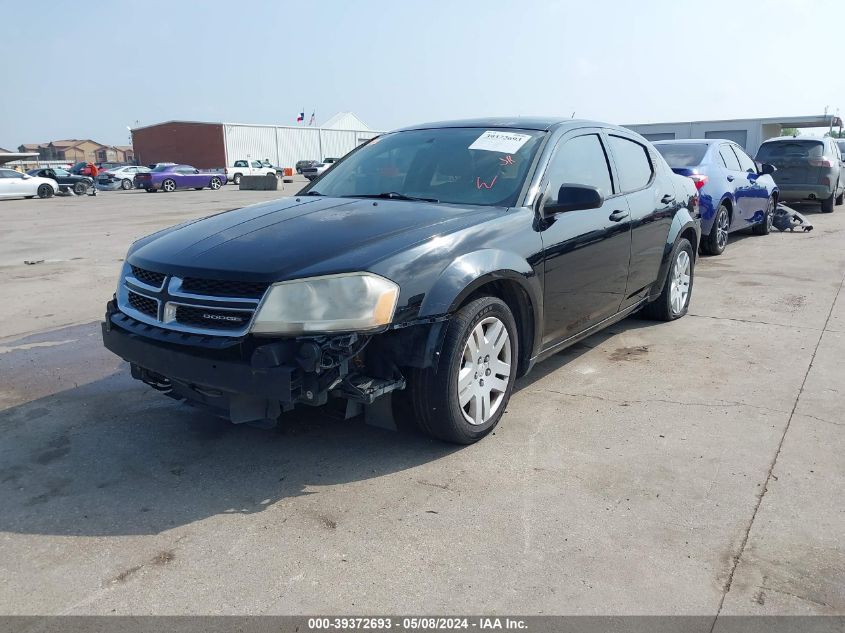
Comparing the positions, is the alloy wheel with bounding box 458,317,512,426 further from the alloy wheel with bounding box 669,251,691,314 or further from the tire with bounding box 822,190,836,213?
the tire with bounding box 822,190,836,213

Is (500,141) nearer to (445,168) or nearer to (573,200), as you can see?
(445,168)

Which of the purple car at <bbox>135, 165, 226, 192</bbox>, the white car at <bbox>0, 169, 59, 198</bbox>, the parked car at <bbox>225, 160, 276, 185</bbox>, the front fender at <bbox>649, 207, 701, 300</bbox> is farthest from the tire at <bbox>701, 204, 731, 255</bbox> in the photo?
the parked car at <bbox>225, 160, 276, 185</bbox>

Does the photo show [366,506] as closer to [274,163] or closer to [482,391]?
[482,391]

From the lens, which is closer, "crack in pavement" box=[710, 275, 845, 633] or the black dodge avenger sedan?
"crack in pavement" box=[710, 275, 845, 633]

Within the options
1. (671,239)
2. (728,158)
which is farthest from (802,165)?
(671,239)

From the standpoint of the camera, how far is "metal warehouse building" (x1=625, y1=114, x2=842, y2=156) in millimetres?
34938

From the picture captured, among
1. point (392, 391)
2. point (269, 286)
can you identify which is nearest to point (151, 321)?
point (269, 286)

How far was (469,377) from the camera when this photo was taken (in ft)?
11.9

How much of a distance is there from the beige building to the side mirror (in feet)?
354

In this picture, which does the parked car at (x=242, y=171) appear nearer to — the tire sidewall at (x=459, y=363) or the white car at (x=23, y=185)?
the white car at (x=23, y=185)

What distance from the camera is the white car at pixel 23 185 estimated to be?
28.4m

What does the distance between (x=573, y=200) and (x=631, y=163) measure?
5.08ft

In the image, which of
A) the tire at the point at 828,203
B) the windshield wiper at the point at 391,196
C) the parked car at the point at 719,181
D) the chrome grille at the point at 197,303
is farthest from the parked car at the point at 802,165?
the chrome grille at the point at 197,303

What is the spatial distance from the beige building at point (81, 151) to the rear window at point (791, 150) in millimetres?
100891
